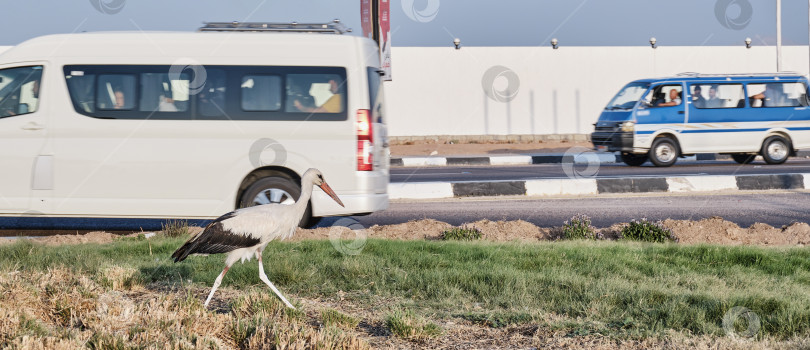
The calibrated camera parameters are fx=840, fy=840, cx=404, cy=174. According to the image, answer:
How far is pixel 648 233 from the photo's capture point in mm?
7852

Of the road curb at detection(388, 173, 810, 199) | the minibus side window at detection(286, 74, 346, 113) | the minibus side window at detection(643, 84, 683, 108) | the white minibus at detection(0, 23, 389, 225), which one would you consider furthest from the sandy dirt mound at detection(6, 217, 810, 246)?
the minibus side window at detection(643, 84, 683, 108)

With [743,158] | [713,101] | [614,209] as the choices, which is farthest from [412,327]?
[743,158]

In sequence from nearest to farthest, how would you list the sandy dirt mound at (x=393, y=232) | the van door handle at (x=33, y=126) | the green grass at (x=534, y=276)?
the green grass at (x=534, y=276) < the sandy dirt mound at (x=393, y=232) < the van door handle at (x=33, y=126)

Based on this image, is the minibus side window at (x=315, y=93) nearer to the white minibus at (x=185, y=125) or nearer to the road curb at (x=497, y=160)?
the white minibus at (x=185, y=125)

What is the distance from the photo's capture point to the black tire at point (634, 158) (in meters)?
20.0

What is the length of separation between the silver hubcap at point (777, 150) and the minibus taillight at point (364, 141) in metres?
13.6

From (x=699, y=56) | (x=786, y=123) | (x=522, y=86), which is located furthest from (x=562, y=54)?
(x=786, y=123)

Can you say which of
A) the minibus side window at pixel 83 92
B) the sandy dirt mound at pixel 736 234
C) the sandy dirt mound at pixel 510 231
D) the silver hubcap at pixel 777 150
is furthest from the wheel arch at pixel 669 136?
the minibus side window at pixel 83 92

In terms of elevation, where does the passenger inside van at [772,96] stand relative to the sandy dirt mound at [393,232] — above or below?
above

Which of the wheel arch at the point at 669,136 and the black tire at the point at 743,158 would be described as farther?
the black tire at the point at 743,158

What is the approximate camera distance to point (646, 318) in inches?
180

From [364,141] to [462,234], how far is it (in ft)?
4.82

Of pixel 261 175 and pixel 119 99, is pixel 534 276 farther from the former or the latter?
pixel 119 99

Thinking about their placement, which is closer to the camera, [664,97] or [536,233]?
[536,233]
